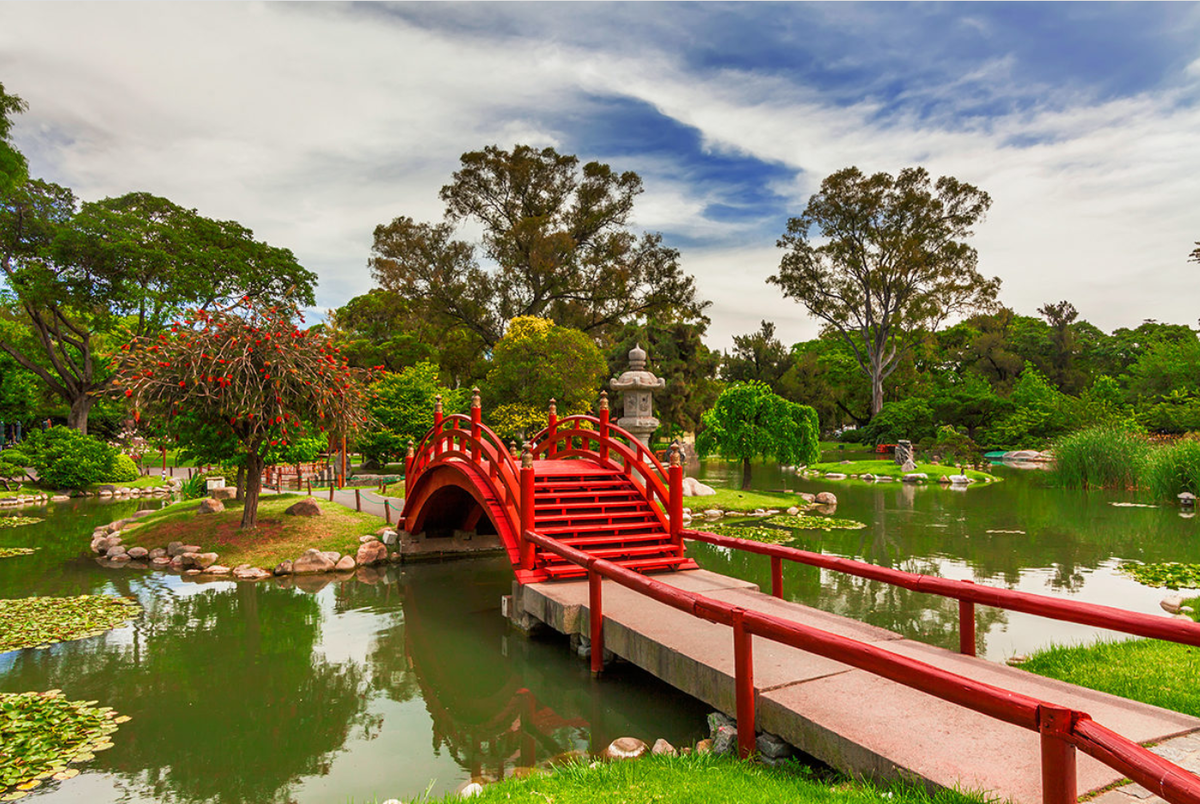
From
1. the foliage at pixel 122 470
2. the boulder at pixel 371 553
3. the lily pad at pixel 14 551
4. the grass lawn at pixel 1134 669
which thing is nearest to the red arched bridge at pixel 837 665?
the grass lawn at pixel 1134 669

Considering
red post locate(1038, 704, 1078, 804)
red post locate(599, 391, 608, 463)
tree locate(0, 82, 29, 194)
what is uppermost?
tree locate(0, 82, 29, 194)

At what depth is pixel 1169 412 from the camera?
27.8 meters

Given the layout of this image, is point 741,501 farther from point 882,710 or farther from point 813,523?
point 882,710

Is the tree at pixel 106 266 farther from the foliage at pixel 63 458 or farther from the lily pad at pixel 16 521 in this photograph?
the lily pad at pixel 16 521

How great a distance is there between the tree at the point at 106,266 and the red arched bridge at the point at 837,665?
18.7 meters

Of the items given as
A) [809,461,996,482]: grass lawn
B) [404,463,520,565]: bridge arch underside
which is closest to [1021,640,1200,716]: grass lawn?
[404,463,520,565]: bridge arch underside

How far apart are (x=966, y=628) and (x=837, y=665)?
46.7 inches

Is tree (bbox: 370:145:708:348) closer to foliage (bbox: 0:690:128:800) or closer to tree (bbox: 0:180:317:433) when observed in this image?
tree (bbox: 0:180:317:433)

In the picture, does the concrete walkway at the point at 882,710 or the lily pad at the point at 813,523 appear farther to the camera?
the lily pad at the point at 813,523

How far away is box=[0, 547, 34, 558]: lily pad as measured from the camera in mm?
13619

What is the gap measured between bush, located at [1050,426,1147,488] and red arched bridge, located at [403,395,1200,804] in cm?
1939

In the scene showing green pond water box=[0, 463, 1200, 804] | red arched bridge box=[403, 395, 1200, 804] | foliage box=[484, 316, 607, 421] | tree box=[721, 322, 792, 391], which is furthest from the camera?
tree box=[721, 322, 792, 391]

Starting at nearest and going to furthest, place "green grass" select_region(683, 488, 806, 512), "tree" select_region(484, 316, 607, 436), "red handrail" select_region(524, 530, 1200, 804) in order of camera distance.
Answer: "red handrail" select_region(524, 530, 1200, 804) → "green grass" select_region(683, 488, 806, 512) → "tree" select_region(484, 316, 607, 436)

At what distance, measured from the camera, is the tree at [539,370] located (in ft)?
81.7
